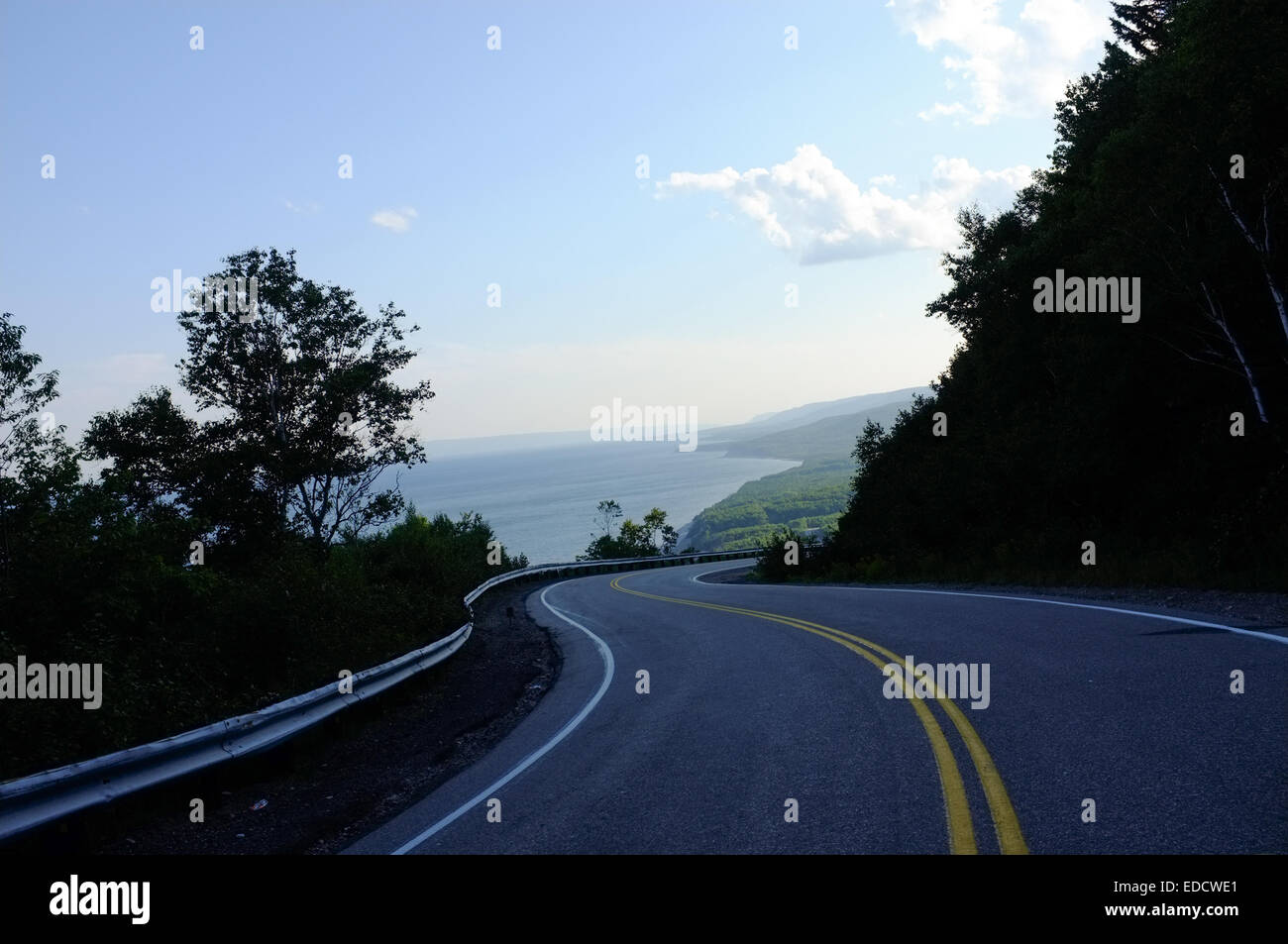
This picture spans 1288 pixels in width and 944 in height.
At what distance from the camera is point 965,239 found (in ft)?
135

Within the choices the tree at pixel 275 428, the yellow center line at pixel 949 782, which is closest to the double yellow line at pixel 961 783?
the yellow center line at pixel 949 782

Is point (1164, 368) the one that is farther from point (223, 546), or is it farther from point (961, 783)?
point (223, 546)

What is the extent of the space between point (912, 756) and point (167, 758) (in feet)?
19.2

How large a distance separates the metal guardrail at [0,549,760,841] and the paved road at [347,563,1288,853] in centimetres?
192

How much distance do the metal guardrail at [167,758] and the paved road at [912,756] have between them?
192 centimetres

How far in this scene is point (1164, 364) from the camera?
61.7ft

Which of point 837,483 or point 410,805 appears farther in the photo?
point 837,483

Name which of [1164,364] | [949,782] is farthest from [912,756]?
[1164,364]

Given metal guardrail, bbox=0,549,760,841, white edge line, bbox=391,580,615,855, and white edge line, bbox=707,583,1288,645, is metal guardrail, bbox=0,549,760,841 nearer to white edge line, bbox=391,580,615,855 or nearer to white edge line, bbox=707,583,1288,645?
white edge line, bbox=391,580,615,855

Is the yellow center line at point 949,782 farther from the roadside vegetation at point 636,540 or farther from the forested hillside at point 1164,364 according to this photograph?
the roadside vegetation at point 636,540

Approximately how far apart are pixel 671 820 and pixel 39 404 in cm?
2285

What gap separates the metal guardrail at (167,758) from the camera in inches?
218
